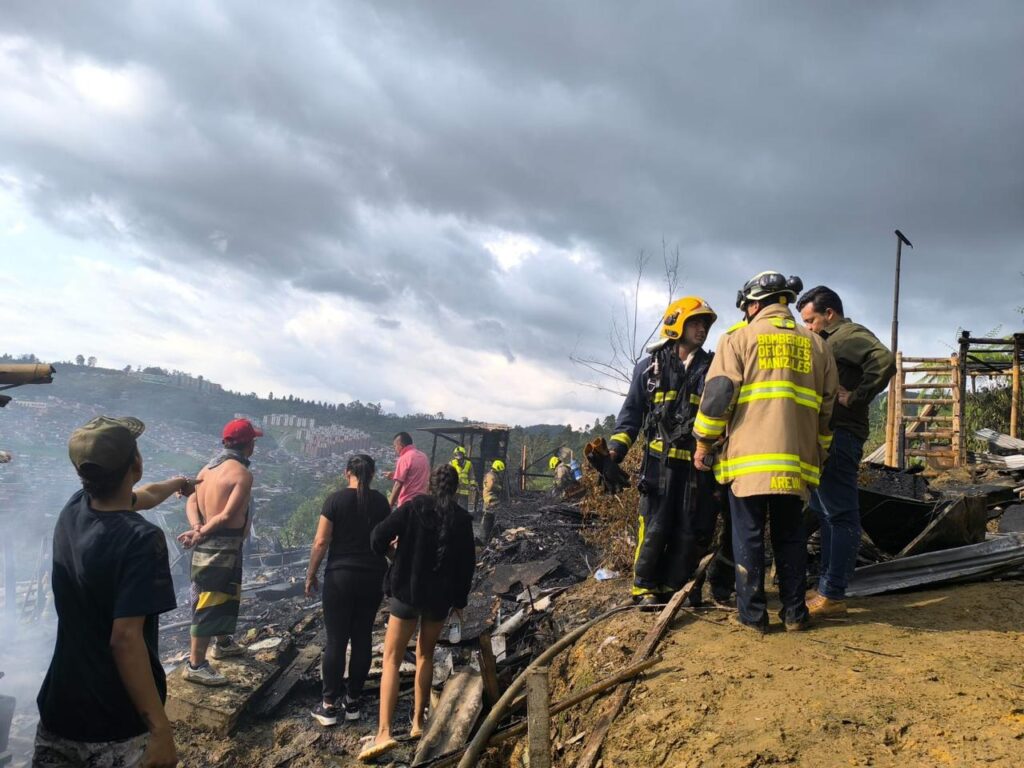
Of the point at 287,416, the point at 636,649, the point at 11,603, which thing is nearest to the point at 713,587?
the point at 636,649

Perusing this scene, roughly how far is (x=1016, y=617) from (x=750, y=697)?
2160 mm

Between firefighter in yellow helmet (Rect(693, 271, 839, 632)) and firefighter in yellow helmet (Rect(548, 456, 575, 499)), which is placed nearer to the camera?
firefighter in yellow helmet (Rect(693, 271, 839, 632))

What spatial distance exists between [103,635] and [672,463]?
2.92 m

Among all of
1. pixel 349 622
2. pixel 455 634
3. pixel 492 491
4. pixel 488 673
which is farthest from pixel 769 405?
pixel 492 491

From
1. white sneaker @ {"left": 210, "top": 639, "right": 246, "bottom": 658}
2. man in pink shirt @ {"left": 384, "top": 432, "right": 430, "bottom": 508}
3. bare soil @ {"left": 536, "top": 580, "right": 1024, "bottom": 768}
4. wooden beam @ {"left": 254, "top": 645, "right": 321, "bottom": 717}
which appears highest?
man in pink shirt @ {"left": 384, "top": 432, "right": 430, "bottom": 508}

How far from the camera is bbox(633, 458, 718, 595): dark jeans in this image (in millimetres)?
3471

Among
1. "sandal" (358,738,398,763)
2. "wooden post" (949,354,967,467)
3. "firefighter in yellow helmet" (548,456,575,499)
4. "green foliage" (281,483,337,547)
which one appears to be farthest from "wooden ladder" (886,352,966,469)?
"green foliage" (281,483,337,547)

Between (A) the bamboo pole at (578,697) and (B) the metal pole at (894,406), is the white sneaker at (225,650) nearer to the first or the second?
(A) the bamboo pole at (578,697)

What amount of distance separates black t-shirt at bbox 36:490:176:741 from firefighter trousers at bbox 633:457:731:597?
261cm

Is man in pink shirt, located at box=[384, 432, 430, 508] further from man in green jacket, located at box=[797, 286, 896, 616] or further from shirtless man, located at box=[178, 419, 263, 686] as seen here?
man in green jacket, located at box=[797, 286, 896, 616]

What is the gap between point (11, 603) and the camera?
36.8 feet

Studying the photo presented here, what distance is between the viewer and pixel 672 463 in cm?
351

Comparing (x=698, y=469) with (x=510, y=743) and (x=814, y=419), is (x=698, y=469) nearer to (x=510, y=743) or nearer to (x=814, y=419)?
(x=814, y=419)

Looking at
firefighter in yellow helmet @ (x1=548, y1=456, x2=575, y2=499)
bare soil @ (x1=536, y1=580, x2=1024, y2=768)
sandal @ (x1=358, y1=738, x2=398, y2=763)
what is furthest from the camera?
firefighter in yellow helmet @ (x1=548, y1=456, x2=575, y2=499)
